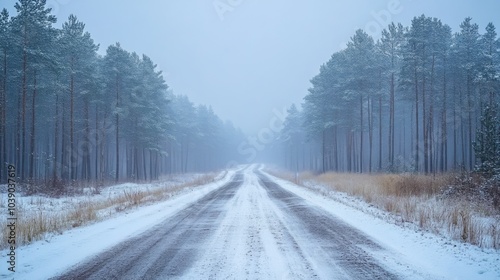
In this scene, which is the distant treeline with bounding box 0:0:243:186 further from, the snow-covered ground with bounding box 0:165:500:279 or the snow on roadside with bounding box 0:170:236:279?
the snow-covered ground with bounding box 0:165:500:279

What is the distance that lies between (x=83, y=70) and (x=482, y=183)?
33.1 metres

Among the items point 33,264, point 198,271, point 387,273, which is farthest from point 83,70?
point 387,273

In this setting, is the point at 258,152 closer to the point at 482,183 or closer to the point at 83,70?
the point at 83,70

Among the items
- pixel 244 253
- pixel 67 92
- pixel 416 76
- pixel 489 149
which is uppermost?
pixel 416 76

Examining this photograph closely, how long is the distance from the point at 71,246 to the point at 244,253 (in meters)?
4.46

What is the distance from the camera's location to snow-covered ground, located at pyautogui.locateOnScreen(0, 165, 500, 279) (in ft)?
17.5

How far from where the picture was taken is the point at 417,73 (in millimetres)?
28875

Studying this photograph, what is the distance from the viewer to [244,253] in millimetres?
6543

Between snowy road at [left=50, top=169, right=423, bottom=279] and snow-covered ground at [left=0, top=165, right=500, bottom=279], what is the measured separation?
0.07ft

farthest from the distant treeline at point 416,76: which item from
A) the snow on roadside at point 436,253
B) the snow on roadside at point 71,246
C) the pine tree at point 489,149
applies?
the snow on roadside at point 71,246

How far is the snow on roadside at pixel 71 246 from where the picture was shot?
5.71 metres

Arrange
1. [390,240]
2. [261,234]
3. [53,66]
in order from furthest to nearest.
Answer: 1. [53,66]
2. [261,234]
3. [390,240]

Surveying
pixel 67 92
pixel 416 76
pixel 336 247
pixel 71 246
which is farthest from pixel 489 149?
pixel 67 92

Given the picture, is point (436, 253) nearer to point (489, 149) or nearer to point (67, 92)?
point (489, 149)
